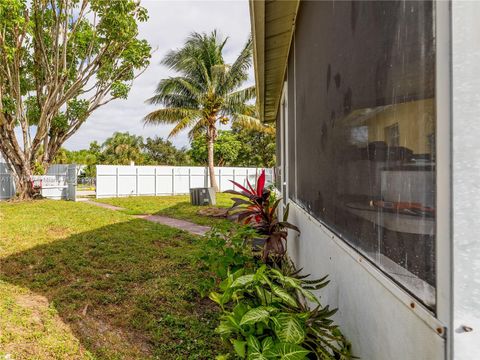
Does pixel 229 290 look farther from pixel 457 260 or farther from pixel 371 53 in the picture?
pixel 371 53

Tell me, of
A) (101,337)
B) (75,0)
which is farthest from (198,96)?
(101,337)

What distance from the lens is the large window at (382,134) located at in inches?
30.5

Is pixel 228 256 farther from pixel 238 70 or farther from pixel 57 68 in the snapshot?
pixel 238 70

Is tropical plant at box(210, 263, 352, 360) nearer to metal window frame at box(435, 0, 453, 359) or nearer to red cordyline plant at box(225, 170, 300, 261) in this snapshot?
metal window frame at box(435, 0, 453, 359)

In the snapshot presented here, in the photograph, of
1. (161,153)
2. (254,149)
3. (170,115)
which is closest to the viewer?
(170,115)

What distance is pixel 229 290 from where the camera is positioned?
150 cm

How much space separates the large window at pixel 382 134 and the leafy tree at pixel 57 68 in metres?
11.5

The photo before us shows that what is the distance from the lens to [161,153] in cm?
4322

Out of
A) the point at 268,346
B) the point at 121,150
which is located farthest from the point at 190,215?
the point at 121,150

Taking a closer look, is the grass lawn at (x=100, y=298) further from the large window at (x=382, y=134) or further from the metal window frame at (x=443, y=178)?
the metal window frame at (x=443, y=178)

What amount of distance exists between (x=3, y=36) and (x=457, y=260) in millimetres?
12789

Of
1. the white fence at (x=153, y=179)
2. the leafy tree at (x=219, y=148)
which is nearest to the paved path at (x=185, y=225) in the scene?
the white fence at (x=153, y=179)

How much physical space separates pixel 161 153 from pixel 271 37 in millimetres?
41062

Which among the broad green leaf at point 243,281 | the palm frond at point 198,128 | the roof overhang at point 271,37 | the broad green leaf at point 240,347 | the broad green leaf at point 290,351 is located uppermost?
the palm frond at point 198,128
